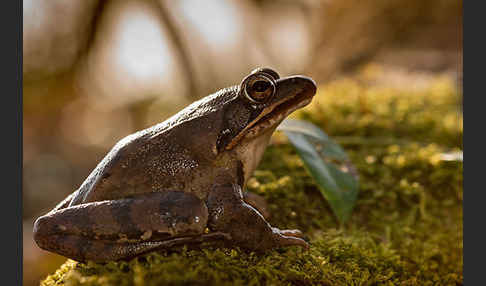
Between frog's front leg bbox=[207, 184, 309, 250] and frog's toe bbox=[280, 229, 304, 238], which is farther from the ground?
frog's front leg bbox=[207, 184, 309, 250]

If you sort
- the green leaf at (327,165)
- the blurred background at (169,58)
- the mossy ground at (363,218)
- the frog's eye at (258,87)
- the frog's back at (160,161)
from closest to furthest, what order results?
the mossy ground at (363,218) < the frog's back at (160,161) < the frog's eye at (258,87) < the green leaf at (327,165) < the blurred background at (169,58)

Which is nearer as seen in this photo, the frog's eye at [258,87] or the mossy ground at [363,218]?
the mossy ground at [363,218]

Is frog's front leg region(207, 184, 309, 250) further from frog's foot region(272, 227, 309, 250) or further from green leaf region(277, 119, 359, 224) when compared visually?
A: green leaf region(277, 119, 359, 224)

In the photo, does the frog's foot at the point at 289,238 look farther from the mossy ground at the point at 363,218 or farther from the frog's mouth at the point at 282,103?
the frog's mouth at the point at 282,103

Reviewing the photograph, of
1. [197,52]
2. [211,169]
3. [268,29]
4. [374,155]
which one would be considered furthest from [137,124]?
[211,169]

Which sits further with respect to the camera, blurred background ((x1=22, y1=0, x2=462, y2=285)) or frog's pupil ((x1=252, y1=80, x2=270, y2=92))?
blurred background ((x1=22, y1=0, x2=462, y2=285))

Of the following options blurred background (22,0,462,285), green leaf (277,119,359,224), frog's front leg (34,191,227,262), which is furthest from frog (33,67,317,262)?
blurred background (22,0,462,285)

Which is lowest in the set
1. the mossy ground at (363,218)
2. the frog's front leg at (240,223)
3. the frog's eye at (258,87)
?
the mossy ground at (363,218)

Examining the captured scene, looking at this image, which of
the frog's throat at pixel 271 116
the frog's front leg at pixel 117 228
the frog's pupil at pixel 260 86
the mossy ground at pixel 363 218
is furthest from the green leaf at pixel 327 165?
the frog's front leg at pixel 117 228

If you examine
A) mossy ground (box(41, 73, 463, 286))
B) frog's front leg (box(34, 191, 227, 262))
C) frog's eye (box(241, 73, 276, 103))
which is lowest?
mossy ground (box(41, 73, 463, 286))
